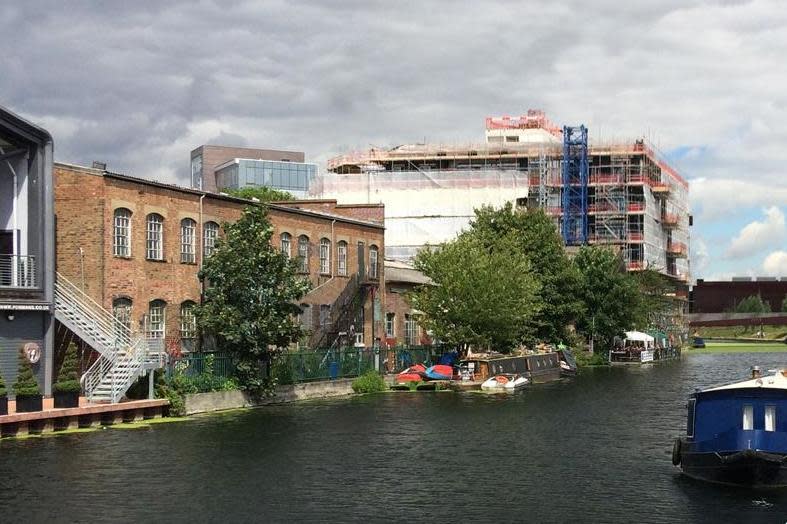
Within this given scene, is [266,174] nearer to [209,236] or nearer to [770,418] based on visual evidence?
[209,236]

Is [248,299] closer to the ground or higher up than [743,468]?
higher up

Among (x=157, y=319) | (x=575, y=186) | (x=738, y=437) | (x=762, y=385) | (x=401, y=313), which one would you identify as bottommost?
(x=738, y=437)

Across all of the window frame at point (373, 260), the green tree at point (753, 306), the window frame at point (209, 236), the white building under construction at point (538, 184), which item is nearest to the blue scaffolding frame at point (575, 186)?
the white building under construction at point (538, 184)

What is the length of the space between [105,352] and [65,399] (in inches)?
168

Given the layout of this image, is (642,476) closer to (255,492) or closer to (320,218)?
(255,492)

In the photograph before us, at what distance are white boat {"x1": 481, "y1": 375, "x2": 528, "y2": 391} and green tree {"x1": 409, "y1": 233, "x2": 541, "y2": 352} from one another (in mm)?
5859

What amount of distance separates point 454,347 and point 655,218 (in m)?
81.9

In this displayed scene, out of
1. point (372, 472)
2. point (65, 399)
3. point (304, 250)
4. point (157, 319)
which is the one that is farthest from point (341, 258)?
point (372, 472)

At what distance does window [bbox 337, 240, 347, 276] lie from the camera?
223ft

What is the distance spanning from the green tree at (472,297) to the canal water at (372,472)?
2170cm

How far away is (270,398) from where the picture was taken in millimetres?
52781

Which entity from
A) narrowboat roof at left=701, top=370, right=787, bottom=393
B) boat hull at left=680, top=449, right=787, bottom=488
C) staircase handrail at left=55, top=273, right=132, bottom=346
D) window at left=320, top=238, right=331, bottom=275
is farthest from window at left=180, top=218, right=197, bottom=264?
boat hull at left=680, top=449, right=787, bottom=488

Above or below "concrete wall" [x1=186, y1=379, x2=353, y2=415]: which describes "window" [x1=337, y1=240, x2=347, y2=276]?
above

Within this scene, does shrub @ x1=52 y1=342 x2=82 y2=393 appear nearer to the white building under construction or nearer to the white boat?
the white boat
